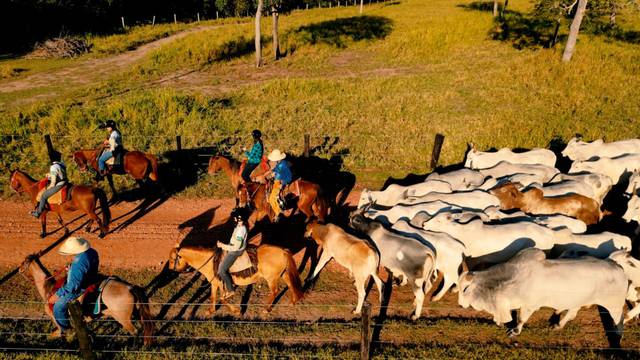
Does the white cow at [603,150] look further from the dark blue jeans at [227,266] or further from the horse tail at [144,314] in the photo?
the horse tail at [144,314]

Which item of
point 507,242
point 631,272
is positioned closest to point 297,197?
point 507,242

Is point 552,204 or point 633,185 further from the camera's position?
point 633,185

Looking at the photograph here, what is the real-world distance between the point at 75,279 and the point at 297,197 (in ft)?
18.6

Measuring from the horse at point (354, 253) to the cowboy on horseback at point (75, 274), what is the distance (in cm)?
457

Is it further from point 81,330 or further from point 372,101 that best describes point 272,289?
point 372,101

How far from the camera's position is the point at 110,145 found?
42.7ft

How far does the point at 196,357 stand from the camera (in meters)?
8.10

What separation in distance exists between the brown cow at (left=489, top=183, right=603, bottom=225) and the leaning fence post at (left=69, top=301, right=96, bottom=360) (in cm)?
975

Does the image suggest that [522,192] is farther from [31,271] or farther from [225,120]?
[225,120]

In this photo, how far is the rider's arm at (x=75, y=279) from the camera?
7.89 metres

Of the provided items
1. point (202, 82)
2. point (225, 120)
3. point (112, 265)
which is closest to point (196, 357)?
point (112, 265)

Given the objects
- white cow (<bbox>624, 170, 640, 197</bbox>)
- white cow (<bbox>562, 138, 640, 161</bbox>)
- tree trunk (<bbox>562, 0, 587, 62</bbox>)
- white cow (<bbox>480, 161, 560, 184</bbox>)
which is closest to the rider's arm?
white cow (<bbox>480, 161, 560, 184</bbox>)

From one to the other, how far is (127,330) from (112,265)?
281 cm

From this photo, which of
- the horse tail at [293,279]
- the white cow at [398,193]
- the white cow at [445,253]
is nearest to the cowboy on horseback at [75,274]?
the horse tail at [293,279]
